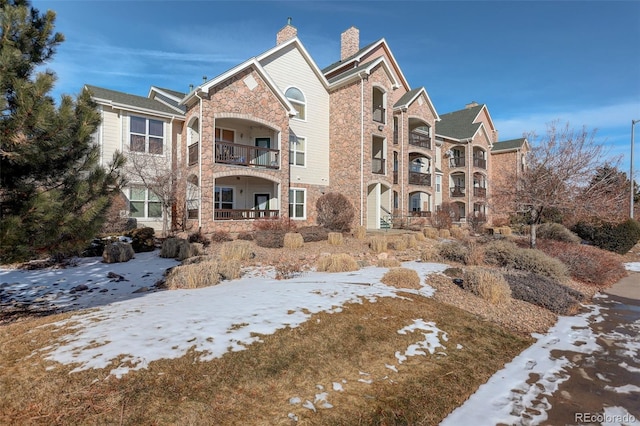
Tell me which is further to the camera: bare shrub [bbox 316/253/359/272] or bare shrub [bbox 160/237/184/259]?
bare shrub [bbox 160/237/184/259]

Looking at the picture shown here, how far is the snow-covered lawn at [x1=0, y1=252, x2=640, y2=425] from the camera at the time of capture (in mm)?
3574

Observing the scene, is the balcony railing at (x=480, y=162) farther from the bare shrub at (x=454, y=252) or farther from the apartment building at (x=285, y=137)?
the bare shrub at (x=454, y=252)

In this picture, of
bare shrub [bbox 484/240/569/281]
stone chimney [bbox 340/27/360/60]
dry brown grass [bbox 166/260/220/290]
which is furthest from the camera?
stone chimney [bbox 340/27/360/60]

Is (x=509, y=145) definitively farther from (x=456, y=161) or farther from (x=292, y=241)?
(x=292, y=241)

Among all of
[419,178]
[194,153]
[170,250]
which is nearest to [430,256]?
[170,250]

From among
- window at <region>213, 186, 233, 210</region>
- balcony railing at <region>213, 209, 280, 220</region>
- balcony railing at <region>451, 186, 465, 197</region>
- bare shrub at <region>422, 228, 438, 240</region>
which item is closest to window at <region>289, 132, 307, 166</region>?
balcony railing at <region>213, 209, 280, 220</region>

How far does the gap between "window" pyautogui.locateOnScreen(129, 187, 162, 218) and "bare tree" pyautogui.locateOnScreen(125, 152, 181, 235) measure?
97 cm

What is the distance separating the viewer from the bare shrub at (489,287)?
271 inches

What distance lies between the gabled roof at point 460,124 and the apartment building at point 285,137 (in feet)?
Result: 18.6

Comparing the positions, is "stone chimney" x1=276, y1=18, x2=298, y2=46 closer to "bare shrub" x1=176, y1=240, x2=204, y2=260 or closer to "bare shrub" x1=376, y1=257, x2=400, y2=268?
"bare shrub" x1=176, y1=240, x2=204, y2=260

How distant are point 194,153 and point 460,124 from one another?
2994cm

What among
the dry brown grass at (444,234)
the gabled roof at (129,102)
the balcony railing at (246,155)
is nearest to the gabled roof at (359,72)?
the balcony railing at (246,155)

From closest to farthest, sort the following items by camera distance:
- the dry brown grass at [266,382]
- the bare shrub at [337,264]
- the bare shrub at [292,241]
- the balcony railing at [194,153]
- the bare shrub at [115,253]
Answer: the dry brown grass at [266,382] < the bare shrub at [337,264] < the bare shrub at [115,253] < the bare shrub at [292,241] < the balcony railing at [194,153]

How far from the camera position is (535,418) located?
10.5 ft
